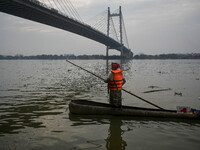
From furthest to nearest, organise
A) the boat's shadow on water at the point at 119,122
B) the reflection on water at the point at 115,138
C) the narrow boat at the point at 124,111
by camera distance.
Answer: the narrow boat at the point at 124,111 → the boat's shadow on water at the point at 119,122 → the reflection on water at the point at 115,138

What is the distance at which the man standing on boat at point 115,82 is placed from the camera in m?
6.27

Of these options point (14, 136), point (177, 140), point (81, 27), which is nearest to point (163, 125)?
point (177, 140)

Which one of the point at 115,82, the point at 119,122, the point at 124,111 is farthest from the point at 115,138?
the point at 115,82

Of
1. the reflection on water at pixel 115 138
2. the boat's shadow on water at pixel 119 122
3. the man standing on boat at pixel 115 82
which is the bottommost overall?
the reflection on water at pixel 115 138

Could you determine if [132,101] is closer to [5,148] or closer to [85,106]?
[85,106]

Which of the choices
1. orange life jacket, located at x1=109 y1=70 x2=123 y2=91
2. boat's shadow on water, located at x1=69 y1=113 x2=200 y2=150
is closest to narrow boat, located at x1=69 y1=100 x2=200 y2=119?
boat's shadow on water, located at x1=69 y1=113 x2=200 y2=150

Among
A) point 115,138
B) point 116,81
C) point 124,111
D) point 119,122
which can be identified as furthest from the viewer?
point 124,111

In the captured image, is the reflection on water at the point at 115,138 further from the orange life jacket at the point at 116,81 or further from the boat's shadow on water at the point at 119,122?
the orange life jacket at the point at 116,81

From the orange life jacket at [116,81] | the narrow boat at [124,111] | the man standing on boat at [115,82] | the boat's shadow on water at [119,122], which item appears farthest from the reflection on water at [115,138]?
the orange life jacket at [116,81]

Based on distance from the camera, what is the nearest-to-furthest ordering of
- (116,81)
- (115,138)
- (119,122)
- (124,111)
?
(115,138) → (119,122) → (116,81) → (124,111)

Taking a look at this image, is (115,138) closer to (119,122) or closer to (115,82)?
(119,122)

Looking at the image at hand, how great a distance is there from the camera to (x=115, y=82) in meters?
6.34

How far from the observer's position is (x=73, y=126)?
5672mm

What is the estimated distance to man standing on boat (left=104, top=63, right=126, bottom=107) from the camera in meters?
6.27
